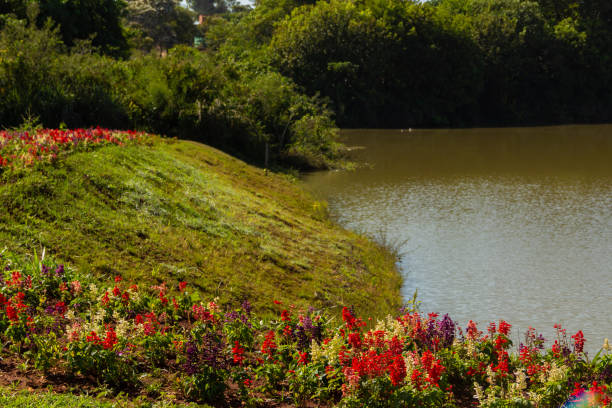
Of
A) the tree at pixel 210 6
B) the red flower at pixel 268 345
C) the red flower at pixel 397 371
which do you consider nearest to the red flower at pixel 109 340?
the red flower at pixel 268 345

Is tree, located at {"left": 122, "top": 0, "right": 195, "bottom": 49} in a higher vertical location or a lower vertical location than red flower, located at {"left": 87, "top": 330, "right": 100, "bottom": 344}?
higher

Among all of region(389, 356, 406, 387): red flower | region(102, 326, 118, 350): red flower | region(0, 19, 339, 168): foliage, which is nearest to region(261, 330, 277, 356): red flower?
region(389, 356, 406, 387): red flower

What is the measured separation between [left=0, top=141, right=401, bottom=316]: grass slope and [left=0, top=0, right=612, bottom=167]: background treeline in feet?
21.6

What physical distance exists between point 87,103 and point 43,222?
41.1 ft

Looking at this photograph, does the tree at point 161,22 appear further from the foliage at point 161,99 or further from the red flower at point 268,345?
the red flower at point 268,345

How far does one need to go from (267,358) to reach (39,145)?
24.8 feet

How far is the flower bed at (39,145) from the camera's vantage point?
1074 centimetres

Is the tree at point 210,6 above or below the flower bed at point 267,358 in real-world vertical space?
above

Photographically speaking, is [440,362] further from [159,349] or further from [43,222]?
[43,222]

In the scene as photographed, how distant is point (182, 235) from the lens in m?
11.2

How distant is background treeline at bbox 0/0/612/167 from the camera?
21.6 metres

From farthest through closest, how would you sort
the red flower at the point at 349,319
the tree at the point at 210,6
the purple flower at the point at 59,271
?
the tree at the point at 210,6
the purple flower at the point at 59,271
the red flower at the point at 349,319

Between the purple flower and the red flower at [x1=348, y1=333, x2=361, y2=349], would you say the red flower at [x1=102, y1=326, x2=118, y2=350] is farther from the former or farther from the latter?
the red flower at [x1=348, y1=333, x2=361, y2=349]

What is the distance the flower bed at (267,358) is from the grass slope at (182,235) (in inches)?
70.3
